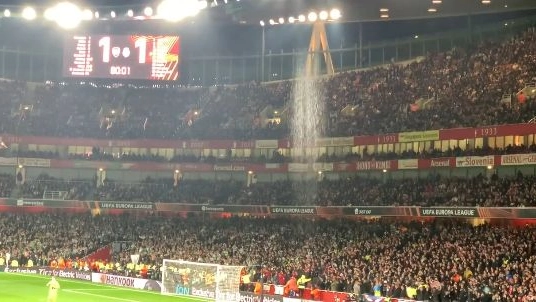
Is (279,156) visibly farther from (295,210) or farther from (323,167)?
(295,210)

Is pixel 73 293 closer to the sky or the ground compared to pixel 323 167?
closer to the ground

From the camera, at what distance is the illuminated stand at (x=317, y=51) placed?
68.3m

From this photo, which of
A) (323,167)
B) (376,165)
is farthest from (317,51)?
(376,165)

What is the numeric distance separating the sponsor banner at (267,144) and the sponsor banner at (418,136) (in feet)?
46.9

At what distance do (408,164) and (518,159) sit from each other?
10458 mm

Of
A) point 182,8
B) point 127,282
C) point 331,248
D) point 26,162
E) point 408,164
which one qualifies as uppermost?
point 182,8

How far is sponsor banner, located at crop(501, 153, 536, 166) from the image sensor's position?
46931mm

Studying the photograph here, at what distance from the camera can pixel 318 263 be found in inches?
1945

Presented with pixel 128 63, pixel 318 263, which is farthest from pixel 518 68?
pixel 128 63

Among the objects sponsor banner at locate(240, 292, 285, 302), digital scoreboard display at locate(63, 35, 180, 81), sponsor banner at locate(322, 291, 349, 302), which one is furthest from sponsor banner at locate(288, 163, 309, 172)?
sponsor banner at locate(322, 291, 349, 302)

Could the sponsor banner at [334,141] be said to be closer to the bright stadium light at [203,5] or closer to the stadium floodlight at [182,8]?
the bright stadium light at [203,5]

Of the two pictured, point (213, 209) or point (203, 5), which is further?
point (213, 209)

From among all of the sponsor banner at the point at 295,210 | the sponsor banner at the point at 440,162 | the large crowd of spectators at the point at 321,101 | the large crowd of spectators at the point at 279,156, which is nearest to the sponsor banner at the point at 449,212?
the large crowd of spectators at the point at 279,156

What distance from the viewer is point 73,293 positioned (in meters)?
46.8
